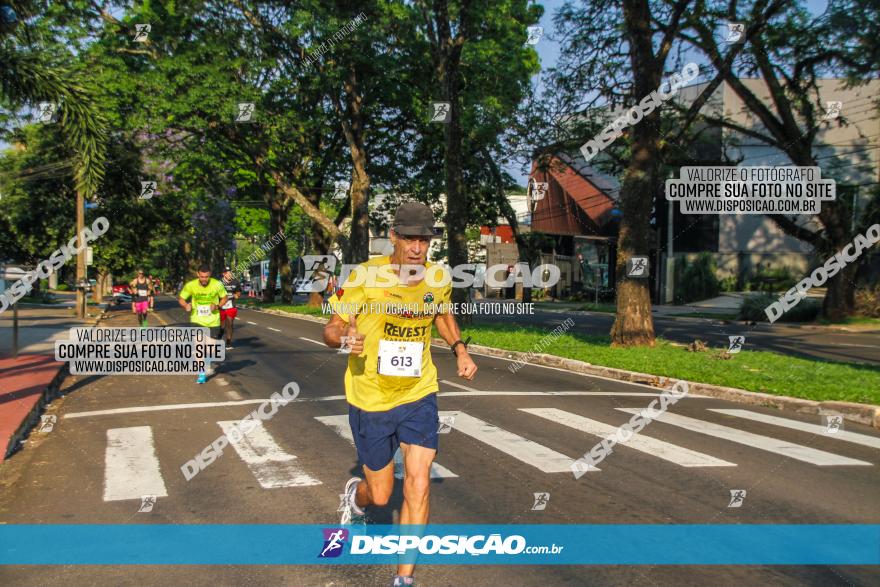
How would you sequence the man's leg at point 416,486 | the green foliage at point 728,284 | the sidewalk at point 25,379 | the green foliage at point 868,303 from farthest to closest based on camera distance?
the green foliage at point 728,284 → the green foliage at point 868,303 → the sidewalk at point 25,379 → the man's leg at point 416,486

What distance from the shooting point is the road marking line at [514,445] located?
6957 mm

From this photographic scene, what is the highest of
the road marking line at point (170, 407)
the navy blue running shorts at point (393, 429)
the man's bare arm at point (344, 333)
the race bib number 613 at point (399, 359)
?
the man's bare arm at point (344, 333)

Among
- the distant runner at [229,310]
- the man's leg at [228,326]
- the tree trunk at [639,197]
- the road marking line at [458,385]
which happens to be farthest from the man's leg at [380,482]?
the man's leg at [228,326]

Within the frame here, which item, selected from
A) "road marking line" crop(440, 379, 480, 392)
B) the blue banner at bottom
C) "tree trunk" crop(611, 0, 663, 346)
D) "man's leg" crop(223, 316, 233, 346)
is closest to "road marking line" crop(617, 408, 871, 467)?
the blue banner at bottom

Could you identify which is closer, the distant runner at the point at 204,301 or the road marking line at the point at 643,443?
the road marking line at the point at 643,443

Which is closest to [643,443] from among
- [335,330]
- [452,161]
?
[335,330]

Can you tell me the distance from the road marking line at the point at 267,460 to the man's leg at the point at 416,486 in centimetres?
224

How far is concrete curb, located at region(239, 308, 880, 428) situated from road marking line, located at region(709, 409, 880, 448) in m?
0.73

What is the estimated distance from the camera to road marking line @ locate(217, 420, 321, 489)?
636cm

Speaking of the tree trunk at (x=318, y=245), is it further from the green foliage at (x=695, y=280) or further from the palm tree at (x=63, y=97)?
the palm tree at (x=63, y=97)

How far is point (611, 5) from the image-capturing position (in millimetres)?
19047

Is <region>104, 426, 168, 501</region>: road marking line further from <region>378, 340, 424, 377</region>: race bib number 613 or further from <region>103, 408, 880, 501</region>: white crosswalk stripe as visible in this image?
<region>378, 340, 424, 377</region>: race bib number 613

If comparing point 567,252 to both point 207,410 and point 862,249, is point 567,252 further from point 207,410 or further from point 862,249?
point 207,410

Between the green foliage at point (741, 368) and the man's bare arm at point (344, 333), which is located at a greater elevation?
the man's bare arm at point (344, 333)
